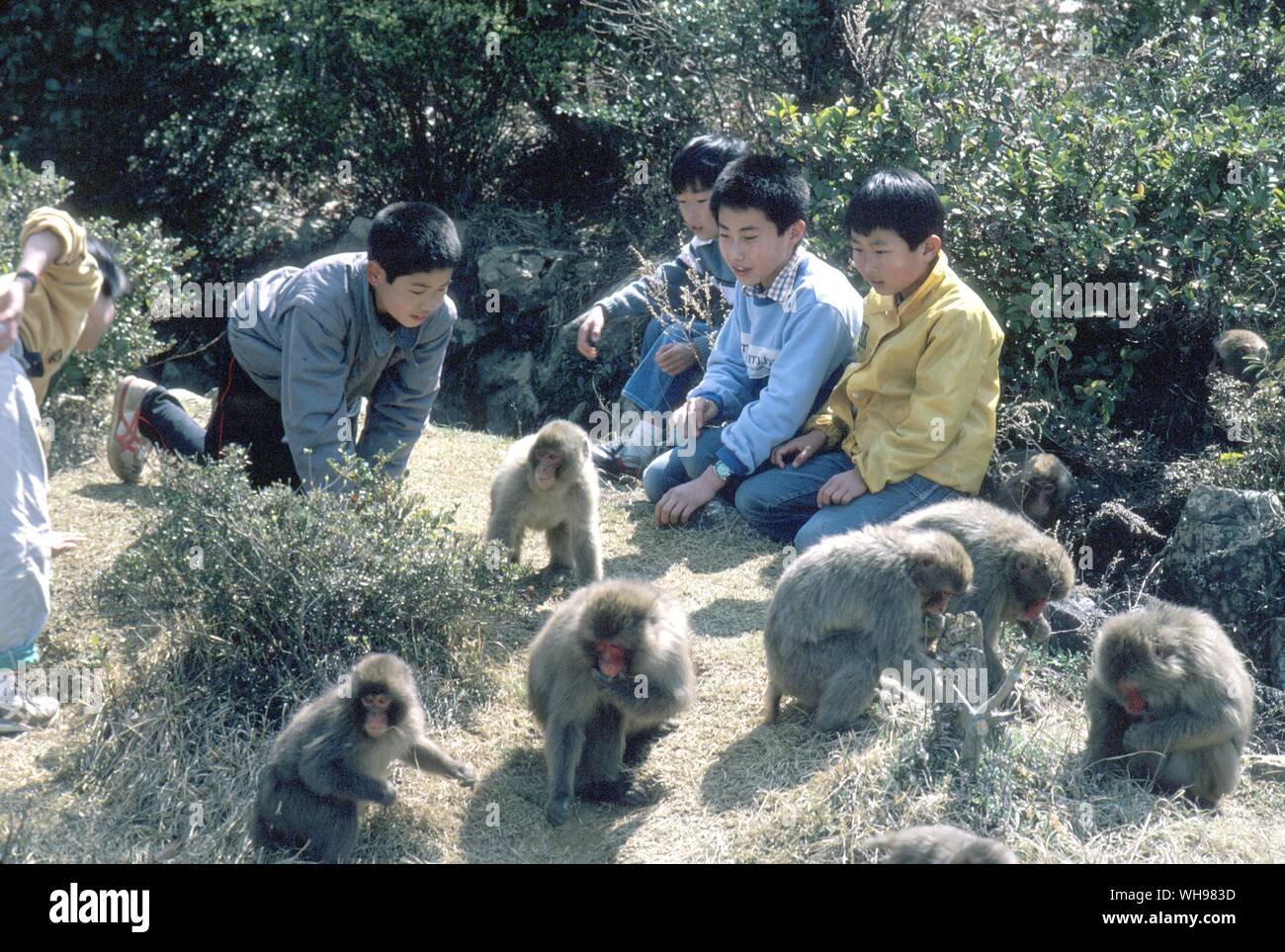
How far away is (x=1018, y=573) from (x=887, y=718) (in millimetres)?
901

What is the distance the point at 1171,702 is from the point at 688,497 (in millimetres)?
3037

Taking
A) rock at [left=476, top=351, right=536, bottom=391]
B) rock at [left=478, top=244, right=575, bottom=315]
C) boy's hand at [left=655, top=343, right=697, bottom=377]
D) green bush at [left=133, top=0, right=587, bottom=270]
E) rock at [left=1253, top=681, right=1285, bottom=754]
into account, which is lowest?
rock at [left=1253, top=681, right=1285, bottom=754]

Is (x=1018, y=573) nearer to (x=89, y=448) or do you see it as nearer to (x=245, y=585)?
(x=245, y=585)

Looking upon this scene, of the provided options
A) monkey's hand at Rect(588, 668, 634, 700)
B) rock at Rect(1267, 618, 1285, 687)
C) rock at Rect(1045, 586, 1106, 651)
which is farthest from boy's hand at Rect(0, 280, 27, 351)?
rock at Rect(1267, 618, 1285, 687)

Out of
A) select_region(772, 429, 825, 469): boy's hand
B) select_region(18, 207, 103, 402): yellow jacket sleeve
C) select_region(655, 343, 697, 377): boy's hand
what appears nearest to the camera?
select_region(18, 207, 103, 402): yellow jacket sleeve

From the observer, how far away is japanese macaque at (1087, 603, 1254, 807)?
16.6ft

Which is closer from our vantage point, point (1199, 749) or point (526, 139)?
point (1199, 749)

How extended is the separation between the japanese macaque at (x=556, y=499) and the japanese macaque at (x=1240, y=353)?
3965 mm

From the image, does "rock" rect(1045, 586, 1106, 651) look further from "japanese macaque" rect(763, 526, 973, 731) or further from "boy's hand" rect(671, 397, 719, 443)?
"boy's hand" rect(671, 397, 719, 443)

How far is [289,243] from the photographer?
13.1 metres

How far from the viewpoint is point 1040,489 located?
7555mm

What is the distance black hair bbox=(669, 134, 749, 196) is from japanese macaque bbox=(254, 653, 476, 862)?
462 centimetres
